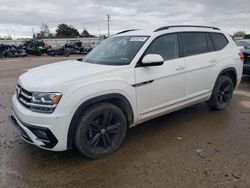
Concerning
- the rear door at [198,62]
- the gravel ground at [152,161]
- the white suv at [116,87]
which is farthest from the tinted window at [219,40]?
the gravel ground at [152,161]

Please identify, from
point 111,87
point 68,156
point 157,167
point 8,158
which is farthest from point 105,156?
point 8,158

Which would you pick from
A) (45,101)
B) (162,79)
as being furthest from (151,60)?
(45,101)

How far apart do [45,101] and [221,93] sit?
383 centimetres

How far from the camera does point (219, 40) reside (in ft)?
16.9

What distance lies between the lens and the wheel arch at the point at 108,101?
3115mm

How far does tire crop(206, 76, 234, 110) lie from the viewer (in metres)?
5.09

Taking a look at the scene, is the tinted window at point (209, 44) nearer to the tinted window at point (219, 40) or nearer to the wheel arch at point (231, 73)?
the tinted window at point (219, 40)

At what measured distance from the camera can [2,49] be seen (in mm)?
26234

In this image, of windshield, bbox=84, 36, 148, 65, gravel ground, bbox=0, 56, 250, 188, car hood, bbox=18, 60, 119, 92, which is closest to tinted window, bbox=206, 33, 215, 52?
gravel ground, bbox=0, 56, 250, 188

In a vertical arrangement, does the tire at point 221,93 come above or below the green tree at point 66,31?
below

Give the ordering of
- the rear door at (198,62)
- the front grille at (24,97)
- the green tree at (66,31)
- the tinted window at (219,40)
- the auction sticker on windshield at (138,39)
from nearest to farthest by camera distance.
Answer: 1. the front grille at (24,97)
2. the auction sticker on windshield at (138,39)
3. the rear door at (198,62)
4. the tinted window at (219,40)
5. the green tree at (66,31)

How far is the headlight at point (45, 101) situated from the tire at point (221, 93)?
3.36 m

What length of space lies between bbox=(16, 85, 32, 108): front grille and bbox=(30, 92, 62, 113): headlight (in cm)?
11

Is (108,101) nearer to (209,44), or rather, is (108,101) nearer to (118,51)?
(118,51)
